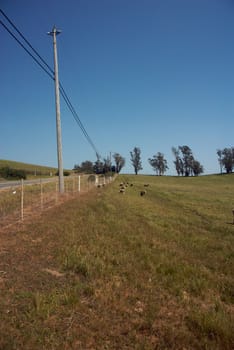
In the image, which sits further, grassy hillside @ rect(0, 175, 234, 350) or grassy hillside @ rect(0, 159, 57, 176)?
grassy hillside @ rect(0, 159, 57, 176)

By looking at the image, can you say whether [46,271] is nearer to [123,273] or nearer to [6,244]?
[123,273]

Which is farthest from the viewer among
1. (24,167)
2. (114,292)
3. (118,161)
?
(118,161)

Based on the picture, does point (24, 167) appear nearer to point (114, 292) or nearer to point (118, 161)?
point (118, 161)

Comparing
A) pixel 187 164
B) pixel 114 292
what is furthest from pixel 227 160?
pixel 114 292

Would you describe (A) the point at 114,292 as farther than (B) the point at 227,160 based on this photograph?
No

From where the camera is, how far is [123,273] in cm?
523

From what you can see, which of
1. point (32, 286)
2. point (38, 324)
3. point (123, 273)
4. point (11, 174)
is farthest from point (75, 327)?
point (11, 174)

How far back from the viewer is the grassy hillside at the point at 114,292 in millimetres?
3244

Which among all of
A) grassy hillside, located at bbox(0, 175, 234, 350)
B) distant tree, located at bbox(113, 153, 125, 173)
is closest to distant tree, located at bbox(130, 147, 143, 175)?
distant tree, located at bbox(113, 153, 125, 173)

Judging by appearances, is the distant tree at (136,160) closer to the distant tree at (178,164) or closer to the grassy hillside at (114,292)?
the distant tree at (178,164)

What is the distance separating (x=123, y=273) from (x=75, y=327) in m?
1.93

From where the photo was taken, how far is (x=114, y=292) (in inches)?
172

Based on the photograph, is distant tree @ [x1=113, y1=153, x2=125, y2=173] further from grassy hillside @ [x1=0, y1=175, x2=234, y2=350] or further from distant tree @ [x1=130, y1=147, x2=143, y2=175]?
grassy hillside @ [x1=0, y1=175, x2=234, y2=350]

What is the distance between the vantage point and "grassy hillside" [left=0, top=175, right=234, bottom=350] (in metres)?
3.24
